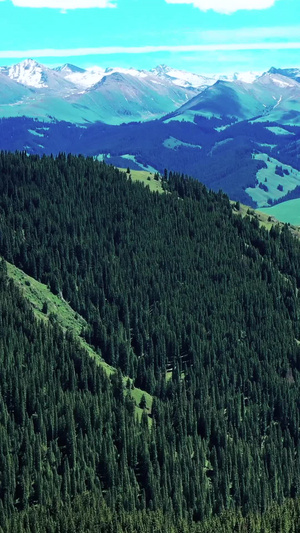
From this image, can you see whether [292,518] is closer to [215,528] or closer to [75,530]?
[215,528]

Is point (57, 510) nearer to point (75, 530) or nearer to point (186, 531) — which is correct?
point (75, 530)

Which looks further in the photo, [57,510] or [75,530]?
[57,510]

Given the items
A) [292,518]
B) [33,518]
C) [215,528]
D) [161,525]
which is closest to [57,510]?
[33,518]

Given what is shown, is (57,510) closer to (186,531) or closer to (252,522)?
(186,531)

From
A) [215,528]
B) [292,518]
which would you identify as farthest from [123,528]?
[292,518]

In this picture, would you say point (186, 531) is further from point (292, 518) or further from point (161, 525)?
point (292, 518)

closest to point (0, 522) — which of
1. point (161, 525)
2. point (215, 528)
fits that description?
point (161, 525)

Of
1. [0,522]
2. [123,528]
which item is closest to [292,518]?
[123,528]
